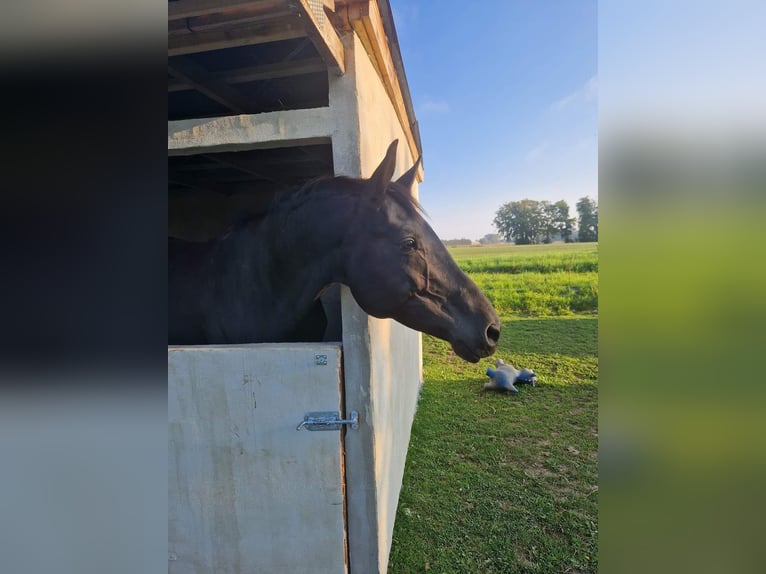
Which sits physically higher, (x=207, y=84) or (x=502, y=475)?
(x=207, y=84)

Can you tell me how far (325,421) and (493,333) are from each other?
2.71 feet

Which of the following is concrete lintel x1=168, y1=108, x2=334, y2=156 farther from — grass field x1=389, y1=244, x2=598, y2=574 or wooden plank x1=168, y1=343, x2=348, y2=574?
grass field x1=389, y1=244, x2=598, y2=574

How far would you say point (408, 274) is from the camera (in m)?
1.58

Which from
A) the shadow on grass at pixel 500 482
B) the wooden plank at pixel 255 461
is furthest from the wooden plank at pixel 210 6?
the shadow on grass at pixel 500 482

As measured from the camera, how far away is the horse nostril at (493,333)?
1.71 metres

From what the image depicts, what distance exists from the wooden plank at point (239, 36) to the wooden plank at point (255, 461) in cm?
120

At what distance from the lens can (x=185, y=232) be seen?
4180 mm

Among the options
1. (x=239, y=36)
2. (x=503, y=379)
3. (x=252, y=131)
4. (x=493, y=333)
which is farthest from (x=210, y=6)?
(x=503, y=379)

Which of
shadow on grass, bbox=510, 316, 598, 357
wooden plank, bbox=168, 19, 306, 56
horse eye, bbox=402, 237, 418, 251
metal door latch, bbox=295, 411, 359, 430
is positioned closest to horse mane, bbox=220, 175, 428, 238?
horse eye, bbox=402, 237, 418, 251

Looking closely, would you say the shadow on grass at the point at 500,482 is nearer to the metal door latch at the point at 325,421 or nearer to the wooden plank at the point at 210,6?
the metal door latch at the point at 325,421

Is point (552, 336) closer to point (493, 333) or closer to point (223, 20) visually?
point (493, 333)
